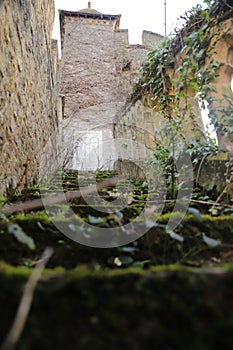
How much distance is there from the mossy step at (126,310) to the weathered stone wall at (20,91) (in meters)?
1.40

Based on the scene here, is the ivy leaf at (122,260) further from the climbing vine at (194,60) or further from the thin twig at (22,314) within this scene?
the climbing vine at (194,60)

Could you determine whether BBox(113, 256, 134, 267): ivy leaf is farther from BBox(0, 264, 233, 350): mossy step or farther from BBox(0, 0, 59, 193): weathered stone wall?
BBox(0, 0, 59, 193): weathered stone wall

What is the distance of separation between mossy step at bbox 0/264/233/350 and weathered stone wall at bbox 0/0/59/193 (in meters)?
1.40

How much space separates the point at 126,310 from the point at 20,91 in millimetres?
2506

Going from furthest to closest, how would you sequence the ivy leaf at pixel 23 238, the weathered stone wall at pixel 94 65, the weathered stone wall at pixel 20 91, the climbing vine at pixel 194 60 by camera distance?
the weathered stone wall at pixel 94 65, the climbing vine at pixel 194 60, the weathered stone wall at pixel 20 91, the ivy leaf at pixel 23 238

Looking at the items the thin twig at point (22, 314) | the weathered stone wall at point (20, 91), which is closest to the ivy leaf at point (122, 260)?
the thin twig at point (22, 314)

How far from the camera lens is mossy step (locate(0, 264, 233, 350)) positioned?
53 cm

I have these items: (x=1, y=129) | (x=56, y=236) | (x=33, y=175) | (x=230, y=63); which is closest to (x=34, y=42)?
(x=33, y=175)

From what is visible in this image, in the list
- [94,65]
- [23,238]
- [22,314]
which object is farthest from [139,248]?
[94,65]

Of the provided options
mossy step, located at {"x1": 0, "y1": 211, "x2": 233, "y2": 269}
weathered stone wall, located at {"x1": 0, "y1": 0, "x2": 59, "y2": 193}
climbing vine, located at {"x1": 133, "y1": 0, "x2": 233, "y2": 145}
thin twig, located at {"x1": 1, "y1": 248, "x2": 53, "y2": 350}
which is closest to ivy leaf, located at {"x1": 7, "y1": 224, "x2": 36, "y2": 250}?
mossy step, located at {"x1": 0, "y1": 211, "x2": 233, "y2": 269}

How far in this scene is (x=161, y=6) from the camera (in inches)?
154

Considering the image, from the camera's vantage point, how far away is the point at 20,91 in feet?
8.75

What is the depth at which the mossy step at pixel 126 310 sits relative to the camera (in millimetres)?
533

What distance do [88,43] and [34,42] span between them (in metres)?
8.93
